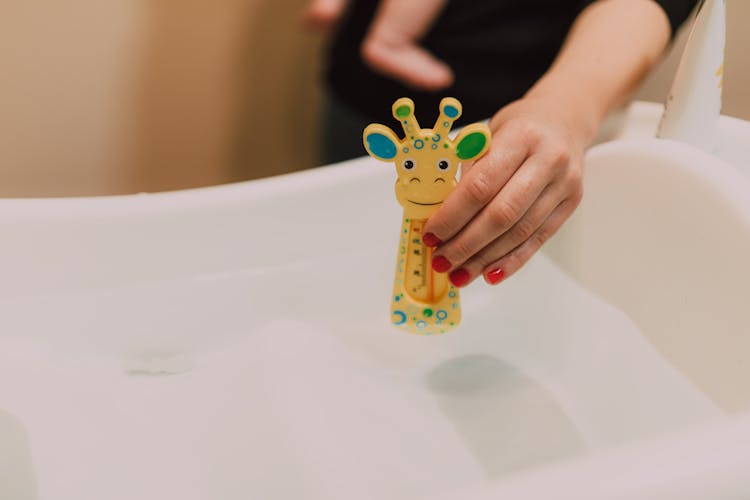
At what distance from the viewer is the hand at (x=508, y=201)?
0.45 meters

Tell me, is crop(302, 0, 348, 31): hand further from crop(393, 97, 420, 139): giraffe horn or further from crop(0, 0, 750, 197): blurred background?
crop(0, 0, 750, 197): blurred background

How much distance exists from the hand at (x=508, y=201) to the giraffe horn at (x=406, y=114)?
0.04 metres

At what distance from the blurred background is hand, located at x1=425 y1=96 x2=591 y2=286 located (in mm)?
710

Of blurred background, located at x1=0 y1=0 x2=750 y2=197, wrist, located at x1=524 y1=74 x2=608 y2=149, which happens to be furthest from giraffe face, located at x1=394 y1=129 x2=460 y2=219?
blurred background, located at x1=0 y1=0 x2=750 y2=197

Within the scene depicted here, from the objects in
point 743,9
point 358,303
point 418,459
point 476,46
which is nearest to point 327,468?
point 418,459

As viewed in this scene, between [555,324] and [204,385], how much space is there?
0.91 feet

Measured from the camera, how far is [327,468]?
52cm

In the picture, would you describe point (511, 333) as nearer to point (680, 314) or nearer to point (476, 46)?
point (680, 314)

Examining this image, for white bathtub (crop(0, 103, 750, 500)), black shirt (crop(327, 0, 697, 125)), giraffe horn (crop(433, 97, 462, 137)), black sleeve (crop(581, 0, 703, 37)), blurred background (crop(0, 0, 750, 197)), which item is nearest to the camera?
giraffe horn (crop(433, 97, 462, 137))

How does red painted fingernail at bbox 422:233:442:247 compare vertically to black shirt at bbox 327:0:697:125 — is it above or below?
below

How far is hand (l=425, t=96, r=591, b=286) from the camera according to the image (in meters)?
0.45

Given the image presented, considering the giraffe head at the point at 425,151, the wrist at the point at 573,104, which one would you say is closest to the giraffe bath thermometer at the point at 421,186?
the giraffe head at the point at 425,151

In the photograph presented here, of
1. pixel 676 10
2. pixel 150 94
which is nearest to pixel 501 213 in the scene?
pixel 676 10

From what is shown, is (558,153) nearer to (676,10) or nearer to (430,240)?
(430,240)
